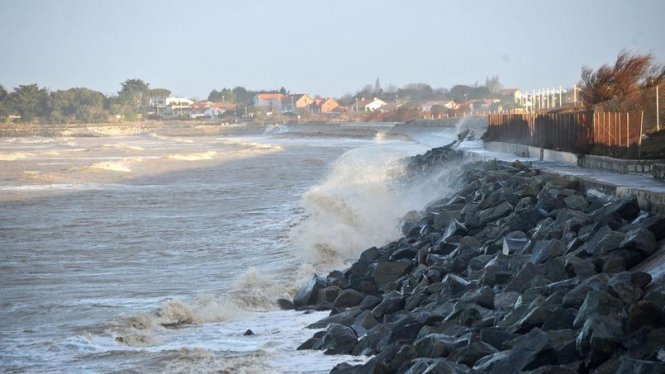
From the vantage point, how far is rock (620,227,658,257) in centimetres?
777

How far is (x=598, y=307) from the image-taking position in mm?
5938

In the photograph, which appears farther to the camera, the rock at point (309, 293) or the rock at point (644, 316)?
the rock at point (309, 293)

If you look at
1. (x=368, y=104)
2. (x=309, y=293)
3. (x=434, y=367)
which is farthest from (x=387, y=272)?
(x=368, y=104)

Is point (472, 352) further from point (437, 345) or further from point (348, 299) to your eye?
point (348, 299)

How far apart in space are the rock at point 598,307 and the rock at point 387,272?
4.85 metres

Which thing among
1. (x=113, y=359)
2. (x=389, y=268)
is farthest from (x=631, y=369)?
(x=389, y=268)

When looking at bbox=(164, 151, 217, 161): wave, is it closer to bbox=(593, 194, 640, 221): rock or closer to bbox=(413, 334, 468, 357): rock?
bbox=(593, 194, 640, 221): rock

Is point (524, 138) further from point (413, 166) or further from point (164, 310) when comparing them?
point (164, 310)

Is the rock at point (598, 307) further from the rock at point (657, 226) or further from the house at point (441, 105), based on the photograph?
the house at point (441, 105)

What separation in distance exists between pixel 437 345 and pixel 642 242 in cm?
234

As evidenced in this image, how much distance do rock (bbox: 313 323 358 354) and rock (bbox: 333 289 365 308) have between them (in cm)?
176

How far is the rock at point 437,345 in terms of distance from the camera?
6.48m

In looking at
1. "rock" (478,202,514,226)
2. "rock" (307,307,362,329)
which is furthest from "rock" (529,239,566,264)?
"rock" (478,202,514,226)

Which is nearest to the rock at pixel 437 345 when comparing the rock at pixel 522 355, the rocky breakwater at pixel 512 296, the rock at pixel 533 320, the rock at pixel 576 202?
the rocky breakwater at pixel 512 296
